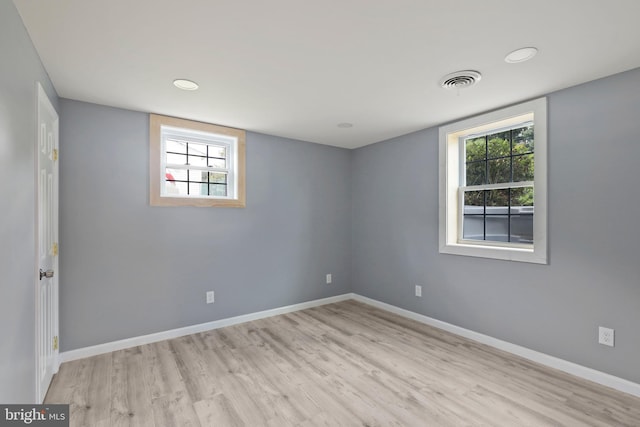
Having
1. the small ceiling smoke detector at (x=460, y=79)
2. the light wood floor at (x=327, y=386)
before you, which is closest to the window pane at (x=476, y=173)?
the small ceiling smoke detector at (x=460, y=79)

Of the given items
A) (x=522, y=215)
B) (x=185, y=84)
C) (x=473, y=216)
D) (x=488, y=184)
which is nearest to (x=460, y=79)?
(x=488, y=184)

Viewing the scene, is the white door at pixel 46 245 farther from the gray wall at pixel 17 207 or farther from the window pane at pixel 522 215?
the window pane at pixel 522 215

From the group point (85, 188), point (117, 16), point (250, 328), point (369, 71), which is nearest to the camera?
point (117, 16)

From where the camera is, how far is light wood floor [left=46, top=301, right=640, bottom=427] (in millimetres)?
1923

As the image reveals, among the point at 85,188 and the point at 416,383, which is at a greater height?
the point at 85,188

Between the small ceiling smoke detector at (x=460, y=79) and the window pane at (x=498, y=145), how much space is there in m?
1.03

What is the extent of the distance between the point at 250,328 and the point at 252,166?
1.96 metres

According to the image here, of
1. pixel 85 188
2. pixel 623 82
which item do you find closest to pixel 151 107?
pixel 85 188

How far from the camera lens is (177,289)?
10.5 feet

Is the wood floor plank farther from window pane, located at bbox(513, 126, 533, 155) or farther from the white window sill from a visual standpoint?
window pane, located at bbox(513, 126, 533, 155)

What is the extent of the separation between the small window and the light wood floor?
5.07 feet

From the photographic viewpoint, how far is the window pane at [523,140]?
9.42 feet

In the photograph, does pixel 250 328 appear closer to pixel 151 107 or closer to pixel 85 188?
pixel 85 188

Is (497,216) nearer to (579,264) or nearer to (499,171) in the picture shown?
(499,171)
